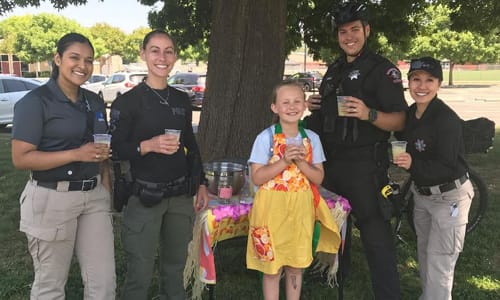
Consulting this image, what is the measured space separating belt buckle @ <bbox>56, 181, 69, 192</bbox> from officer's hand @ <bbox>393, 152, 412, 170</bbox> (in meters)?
1.99

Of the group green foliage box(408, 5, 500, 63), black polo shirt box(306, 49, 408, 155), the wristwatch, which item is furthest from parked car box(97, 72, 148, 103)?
green foliage box(408, 5, 500, 63)

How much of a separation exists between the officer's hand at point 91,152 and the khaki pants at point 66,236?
0.25m

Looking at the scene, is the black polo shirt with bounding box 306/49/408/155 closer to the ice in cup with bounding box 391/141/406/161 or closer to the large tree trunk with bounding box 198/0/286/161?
the ice in cup with bounding box 391/141/406/161

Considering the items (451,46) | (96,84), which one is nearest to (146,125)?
(96,84)

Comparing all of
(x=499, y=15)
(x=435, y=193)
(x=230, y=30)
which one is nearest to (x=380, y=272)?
(x=435, y=193)

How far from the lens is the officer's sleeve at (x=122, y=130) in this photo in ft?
8.89

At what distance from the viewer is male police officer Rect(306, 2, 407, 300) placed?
3145 mm

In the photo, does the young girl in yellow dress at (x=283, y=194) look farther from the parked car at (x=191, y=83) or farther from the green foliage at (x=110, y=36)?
the green foliage at (x=110, y=36)

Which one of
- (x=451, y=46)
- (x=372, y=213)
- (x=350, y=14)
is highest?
(x=451, y=46)

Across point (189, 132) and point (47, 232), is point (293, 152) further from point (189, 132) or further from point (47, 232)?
point (47, 232)

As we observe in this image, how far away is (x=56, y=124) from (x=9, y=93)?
14.0 meters

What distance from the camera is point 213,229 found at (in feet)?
10.4

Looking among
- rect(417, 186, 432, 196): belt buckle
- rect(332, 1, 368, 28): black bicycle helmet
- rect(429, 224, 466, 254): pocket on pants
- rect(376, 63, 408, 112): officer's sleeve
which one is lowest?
rect(429, 224, 466, 254): pocket on pants

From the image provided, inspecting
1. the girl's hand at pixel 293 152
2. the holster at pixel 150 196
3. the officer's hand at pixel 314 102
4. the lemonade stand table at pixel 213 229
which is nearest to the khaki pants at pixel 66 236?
the holster at pixel 150 196
